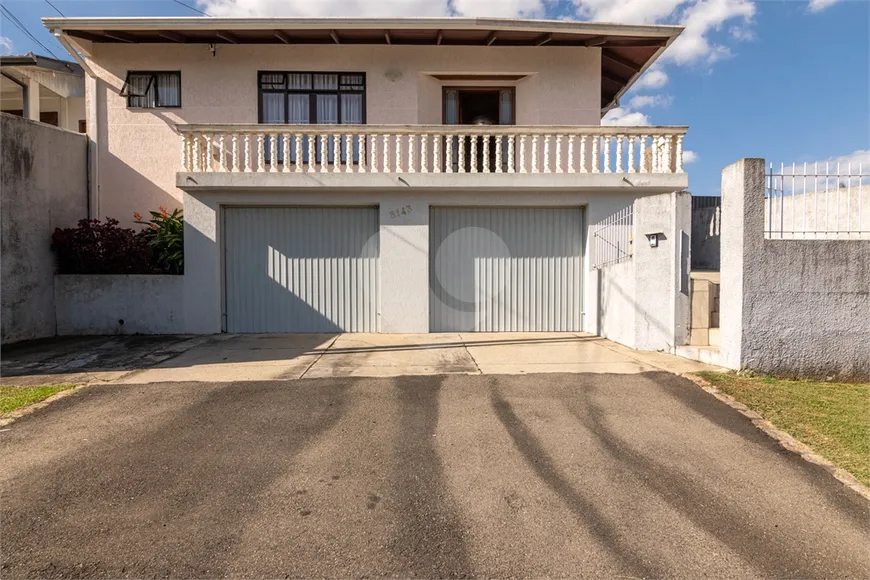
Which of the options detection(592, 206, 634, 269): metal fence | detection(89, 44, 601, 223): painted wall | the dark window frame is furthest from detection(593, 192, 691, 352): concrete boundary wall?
the dark window frame

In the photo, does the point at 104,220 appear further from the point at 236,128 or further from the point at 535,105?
the point at 535,105

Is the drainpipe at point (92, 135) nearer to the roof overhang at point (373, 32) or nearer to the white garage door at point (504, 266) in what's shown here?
the roof overhang at point (373, 32)

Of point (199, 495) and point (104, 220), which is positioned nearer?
point (199, 495)

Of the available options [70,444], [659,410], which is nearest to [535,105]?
[659,410]

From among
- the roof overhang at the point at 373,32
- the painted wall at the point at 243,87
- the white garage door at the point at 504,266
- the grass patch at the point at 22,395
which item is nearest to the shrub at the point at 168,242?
the painted wall at the point at 243,87

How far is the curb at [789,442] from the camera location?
10.7 feet

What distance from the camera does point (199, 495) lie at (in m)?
3.10

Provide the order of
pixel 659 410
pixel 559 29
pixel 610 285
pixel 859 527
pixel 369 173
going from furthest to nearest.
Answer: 1. pixel 559 29
2. pixel 369 173
3. pixel 610 285
4. pixel 659 410
5. pixel 859 527

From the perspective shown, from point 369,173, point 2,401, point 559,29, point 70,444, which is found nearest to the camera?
point 70,444

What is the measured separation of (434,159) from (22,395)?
22.8 feet

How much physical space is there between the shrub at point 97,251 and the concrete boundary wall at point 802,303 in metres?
9.66

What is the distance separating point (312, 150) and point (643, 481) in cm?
809

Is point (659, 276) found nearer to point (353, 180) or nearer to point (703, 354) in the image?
point (703, 354)

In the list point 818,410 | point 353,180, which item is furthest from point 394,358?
point 818,410
